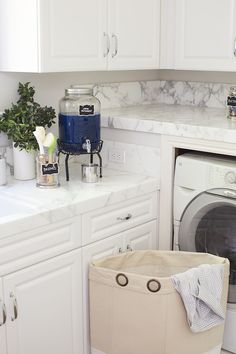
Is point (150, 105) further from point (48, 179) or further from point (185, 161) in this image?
point (48, 179)

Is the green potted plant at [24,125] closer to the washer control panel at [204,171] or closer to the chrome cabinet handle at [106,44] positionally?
the chrome cabinet handle at [106,44]

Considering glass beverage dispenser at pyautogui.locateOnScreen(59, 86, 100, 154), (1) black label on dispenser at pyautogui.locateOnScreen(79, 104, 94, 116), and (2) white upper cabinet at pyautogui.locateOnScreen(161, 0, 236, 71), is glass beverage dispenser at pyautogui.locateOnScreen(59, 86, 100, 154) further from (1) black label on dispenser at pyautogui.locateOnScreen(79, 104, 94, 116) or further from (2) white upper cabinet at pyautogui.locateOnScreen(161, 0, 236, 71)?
(2) white upper cabinet at pyautogui.locateOnScreen(161, 0, 236, 71)

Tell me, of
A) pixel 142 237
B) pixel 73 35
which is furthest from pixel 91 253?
pixel 73 35

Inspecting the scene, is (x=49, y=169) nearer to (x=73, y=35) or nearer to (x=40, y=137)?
(x=40, y=137)

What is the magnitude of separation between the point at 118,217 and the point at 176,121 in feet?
1.94

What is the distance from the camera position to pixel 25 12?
2342 millimetres

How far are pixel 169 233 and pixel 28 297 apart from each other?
0.93 m

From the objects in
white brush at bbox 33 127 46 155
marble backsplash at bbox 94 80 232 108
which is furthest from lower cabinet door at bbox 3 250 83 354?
marble backsplash at bbox 94 80 232 108

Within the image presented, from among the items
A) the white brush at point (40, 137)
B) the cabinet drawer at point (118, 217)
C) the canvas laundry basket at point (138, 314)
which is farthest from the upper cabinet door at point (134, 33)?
the canvas laundry basket at point (138, 314)

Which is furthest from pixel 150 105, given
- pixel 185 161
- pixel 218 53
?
pixel 185 161

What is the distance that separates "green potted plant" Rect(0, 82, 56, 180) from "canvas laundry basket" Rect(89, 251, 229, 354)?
0.63 meters

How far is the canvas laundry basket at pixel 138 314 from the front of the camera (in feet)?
7.10

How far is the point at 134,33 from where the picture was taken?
282cm

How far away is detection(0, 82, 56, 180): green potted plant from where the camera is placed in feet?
8.19
